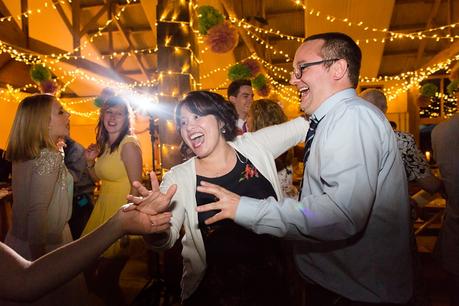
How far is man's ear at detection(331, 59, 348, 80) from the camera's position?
52.2 inches

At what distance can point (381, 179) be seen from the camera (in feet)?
4.06

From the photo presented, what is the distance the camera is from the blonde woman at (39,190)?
183 centimetres

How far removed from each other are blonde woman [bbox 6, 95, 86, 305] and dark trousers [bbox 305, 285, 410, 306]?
4.19 feet

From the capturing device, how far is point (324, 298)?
4.52ft

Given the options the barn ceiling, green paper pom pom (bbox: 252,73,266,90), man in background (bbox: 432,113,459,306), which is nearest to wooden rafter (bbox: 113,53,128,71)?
the barn ceiling

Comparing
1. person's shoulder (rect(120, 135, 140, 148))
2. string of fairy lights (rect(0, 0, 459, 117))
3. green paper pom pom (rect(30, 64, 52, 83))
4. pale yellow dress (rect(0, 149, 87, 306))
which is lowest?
pale yellow dress (rect(0, 149, 87, 306))

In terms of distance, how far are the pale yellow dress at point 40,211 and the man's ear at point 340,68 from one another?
159 centimetres

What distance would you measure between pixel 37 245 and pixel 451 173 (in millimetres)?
2557

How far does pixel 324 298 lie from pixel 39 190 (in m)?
1.57

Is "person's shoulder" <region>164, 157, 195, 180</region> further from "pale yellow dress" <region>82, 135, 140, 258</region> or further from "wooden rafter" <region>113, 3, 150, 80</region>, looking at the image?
"wooden rafter" <region>113, 3, 150, 80</region>

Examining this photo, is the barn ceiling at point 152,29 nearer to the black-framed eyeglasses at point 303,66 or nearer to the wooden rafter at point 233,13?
the wooden rafter at point 233,13

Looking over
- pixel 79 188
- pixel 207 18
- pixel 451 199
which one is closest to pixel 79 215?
pixel 79 188

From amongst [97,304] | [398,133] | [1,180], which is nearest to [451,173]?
[398,133]

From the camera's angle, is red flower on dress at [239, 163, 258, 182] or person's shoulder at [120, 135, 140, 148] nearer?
red flower on dress at [239, 163, 258, 182]
